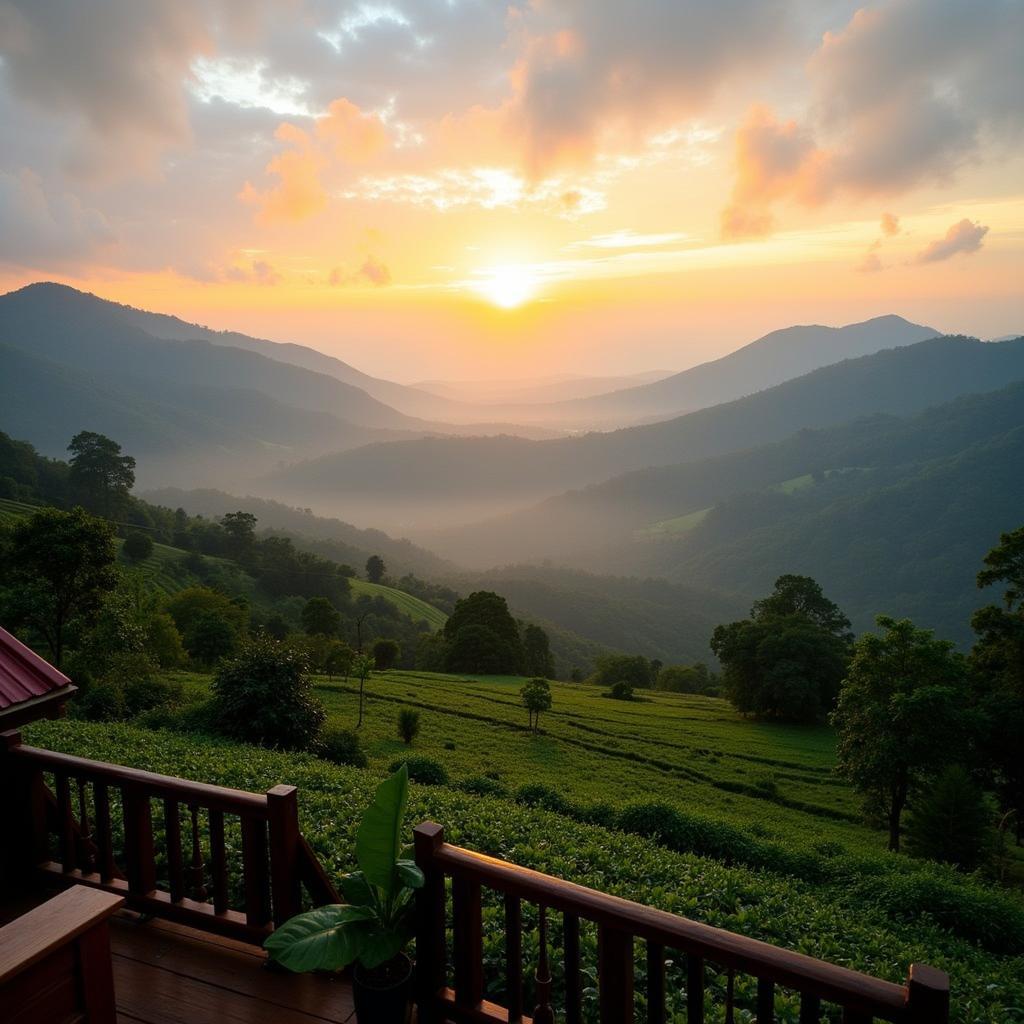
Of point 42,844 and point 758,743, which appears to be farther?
point 758,743

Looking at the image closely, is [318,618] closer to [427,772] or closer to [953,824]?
[427,772]

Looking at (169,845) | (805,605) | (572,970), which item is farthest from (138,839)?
(805,605)

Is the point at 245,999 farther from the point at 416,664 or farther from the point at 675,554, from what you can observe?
the point at 675,554

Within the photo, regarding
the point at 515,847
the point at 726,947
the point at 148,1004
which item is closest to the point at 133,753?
the point at 515,847

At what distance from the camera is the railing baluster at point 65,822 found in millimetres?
5078

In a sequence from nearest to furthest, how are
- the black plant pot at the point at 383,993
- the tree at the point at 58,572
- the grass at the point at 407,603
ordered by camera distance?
the black plant pot at the point at 383,993 < the tree at the point at 58,572 < the grass at the point at 407,603

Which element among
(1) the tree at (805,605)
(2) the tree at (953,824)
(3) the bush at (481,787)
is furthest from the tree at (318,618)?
(2) the tree at (953,824)

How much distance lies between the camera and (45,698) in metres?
4.80

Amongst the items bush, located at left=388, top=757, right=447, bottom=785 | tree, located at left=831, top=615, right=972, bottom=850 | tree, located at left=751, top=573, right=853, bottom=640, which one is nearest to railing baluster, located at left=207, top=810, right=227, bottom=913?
bush, located at left=388, top=757, right=447, bottom=785

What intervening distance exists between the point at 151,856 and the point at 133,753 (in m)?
7.40

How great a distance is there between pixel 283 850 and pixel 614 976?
227cm

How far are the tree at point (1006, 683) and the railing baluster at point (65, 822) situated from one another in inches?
1139

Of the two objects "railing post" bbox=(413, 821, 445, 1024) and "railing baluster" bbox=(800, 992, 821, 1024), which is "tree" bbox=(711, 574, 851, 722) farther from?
"railing baluster" bbox=(800, 992, 821, 1024)

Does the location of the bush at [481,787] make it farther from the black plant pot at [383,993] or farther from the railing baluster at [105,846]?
the black plant pot at [383,993]
